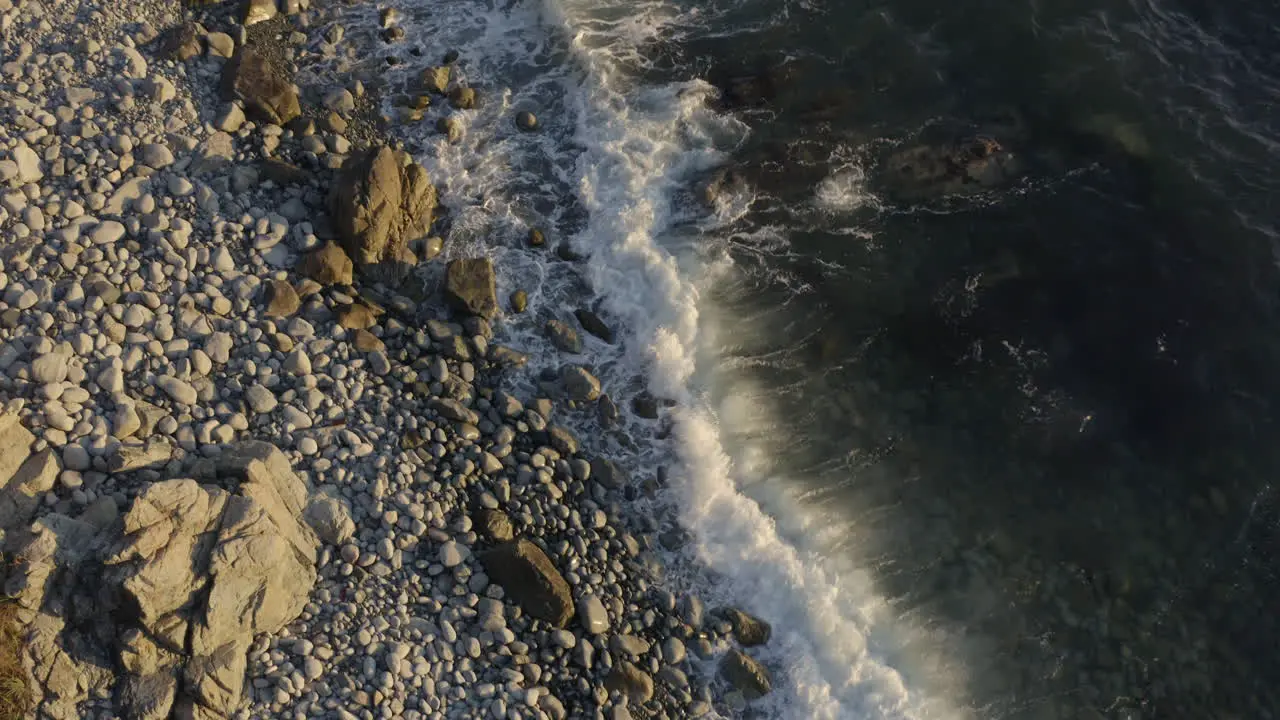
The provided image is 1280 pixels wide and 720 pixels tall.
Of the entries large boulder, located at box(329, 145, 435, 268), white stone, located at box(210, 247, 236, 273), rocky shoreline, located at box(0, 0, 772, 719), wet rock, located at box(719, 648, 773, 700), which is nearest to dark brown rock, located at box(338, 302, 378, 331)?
rocky shoreline, located at box(0, 0, 772, 719)

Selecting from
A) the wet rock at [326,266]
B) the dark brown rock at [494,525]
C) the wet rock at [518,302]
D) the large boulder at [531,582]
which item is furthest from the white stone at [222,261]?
the large boulder at [531,582]

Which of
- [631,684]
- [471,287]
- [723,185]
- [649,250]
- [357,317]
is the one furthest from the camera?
[723,185]

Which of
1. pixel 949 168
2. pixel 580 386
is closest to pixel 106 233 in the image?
pixel 580 386

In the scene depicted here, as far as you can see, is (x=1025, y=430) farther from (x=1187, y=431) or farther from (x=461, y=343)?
(x=461, y=343)

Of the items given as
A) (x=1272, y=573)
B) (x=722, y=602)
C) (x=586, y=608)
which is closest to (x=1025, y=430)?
(x=1272, y=573)

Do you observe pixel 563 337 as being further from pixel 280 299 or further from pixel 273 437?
pixel 273 437

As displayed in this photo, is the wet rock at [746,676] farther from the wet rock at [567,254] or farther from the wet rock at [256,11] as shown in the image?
the wet rock at [256,11]
